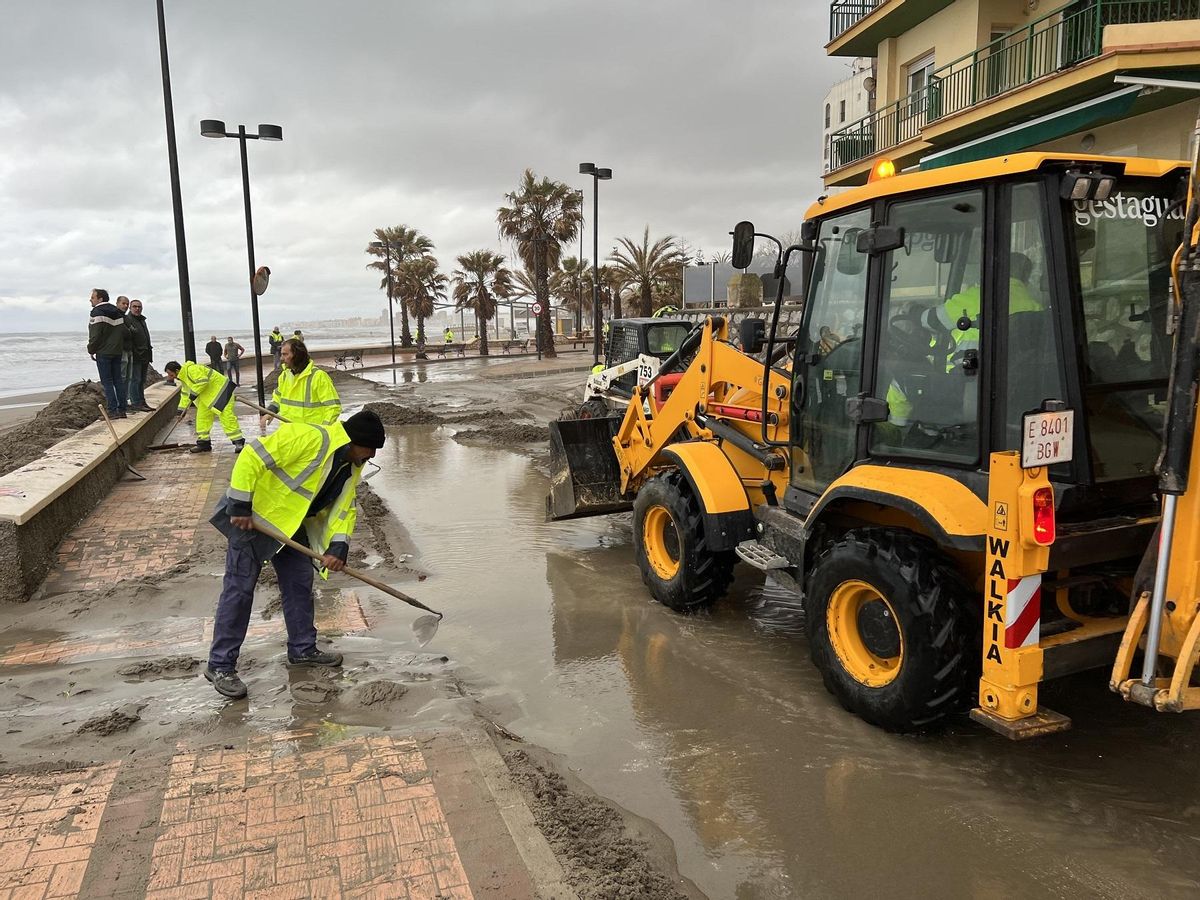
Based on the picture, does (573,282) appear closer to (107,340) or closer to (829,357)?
(107,340)

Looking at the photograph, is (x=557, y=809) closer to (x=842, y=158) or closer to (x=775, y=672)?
Result: (x=775, y=672)

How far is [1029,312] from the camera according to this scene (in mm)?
3469

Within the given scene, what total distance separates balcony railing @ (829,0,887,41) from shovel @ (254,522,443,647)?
17623mm

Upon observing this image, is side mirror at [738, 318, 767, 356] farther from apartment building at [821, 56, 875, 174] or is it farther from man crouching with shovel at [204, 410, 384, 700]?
apartment building at [821, 56, 875, 174]

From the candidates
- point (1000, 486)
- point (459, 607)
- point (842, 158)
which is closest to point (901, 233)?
point (1000, 486)

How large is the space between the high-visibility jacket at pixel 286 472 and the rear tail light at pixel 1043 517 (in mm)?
3339

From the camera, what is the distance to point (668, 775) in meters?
3.68

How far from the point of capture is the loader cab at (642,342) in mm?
12961

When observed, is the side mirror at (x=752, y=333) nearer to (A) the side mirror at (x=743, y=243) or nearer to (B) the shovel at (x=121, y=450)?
(A) the side mirror at (x=743, y=243)

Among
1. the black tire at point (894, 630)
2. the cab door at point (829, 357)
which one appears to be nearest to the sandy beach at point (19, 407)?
the cab door at point (829, 357)

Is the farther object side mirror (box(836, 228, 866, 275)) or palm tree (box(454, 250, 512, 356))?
palm tree (box(454, 250, 512, 356))

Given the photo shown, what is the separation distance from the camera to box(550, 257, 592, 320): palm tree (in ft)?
161

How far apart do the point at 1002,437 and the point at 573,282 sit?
47563 mm

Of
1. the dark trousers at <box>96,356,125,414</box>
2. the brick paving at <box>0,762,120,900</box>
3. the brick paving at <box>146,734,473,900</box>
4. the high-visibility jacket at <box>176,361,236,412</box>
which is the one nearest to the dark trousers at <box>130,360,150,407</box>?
the dark trousers at <box>96,356,125,414</box>
